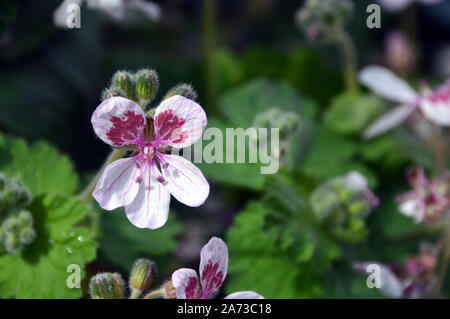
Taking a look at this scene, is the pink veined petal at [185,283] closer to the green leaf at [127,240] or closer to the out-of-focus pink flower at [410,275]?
the green leaf at [127,240]

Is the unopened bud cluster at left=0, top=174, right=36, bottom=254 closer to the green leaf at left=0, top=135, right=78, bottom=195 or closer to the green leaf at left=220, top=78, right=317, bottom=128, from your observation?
the green leaf at left=0, top=135, right=78, bottom=195

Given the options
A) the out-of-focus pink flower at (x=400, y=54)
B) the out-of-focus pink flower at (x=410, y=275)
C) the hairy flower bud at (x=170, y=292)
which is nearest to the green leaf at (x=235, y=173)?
the out-of-focus pink flower at (x=410, y=275)

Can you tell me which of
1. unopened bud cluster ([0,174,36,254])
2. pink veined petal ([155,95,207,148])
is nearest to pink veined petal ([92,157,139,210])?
pink veined petal ([155,95,207,148])

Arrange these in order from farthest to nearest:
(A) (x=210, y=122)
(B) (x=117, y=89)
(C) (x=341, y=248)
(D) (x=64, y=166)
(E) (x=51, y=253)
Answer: (A) (x=210, y=122) → (C) (x=341, y=248) → (D) (x=64, y=166) → (E) (x=51, y=253) → (B) (x=117, y=89)

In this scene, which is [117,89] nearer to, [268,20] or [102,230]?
[102,230]
